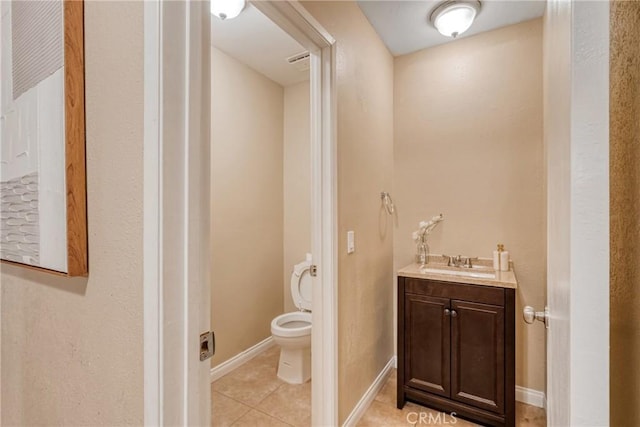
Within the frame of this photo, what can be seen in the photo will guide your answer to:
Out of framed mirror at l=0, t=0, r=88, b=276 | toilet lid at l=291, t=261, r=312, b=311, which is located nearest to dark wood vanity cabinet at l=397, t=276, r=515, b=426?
toilet lid at l=291, t=261, r=312, b=311

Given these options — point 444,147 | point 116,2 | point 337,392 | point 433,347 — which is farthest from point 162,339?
point 444,147

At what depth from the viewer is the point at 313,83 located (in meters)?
1.57

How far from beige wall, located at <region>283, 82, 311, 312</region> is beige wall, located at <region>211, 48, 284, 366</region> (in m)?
0.06

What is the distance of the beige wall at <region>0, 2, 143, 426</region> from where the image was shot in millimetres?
673

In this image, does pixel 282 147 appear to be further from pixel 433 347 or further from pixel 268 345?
pixel 433 347

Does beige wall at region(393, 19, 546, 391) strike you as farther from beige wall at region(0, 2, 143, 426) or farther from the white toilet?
beige wall at region(0, 2, 143, 426)

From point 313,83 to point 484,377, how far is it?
1889 millimetres

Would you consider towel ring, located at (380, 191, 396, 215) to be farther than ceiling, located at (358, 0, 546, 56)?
Yes

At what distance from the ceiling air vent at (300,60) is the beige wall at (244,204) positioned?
1.24 ft

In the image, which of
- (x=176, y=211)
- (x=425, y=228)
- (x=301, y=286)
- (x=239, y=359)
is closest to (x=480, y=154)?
(x=425, y=228)

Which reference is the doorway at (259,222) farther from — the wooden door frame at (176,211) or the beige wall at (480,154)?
the wooden door frame at (176,211)

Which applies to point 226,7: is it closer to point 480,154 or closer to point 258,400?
point 480,154

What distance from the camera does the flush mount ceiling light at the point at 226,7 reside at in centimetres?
170

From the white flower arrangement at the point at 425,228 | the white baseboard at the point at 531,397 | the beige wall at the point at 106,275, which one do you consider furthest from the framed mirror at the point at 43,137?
the white baseboard at the point at 531,397
